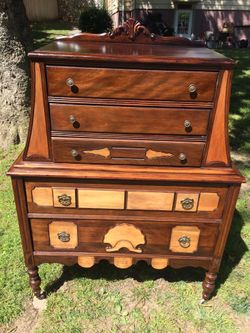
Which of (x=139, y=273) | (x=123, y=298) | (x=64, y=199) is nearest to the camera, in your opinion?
(x=64, y=199)

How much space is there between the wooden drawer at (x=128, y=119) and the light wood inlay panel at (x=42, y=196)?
393mm

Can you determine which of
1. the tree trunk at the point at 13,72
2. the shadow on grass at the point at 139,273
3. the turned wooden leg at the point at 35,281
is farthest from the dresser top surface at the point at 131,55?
the tree trunk at the point at 13,72

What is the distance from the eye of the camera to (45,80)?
1.78 meters

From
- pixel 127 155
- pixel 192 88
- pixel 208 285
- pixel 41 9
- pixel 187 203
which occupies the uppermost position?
pixel 192 88

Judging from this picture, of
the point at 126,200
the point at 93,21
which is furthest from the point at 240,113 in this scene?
the point at 93,21

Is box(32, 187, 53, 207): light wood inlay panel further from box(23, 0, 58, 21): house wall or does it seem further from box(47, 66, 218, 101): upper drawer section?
box(23, 0, 58, 21): house wall

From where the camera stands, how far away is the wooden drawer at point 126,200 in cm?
204

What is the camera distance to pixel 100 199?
6.81 ft

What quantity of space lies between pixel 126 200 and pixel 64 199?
38 cm

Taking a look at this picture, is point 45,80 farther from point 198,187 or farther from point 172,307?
point 172,307

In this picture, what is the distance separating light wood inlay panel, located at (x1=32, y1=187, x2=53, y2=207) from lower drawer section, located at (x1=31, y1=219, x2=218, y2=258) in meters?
0.14

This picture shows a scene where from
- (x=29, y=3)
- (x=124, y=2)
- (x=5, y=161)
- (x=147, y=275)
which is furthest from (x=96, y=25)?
(x=147, y=275)

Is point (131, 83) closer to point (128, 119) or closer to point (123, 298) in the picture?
point (128, 119)

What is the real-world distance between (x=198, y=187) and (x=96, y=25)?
12.2m
